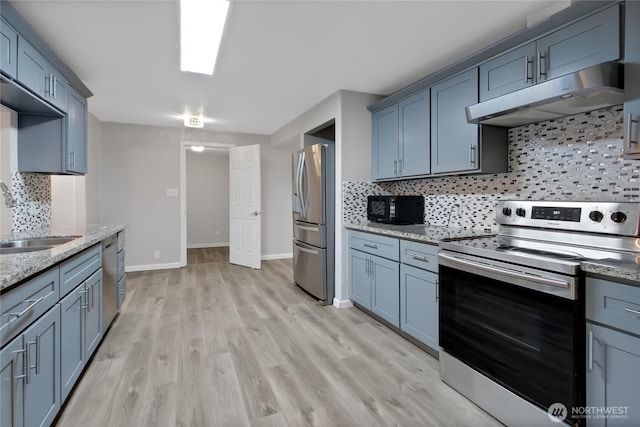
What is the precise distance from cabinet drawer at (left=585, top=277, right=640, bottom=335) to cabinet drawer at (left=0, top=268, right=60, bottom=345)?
2276 mm

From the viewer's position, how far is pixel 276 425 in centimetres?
166

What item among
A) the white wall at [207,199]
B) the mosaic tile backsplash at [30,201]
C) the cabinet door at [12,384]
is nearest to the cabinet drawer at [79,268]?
the cabinet door at [12,384]

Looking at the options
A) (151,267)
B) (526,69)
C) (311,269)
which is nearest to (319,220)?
(311,269)

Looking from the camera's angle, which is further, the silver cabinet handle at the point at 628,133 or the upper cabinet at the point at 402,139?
the upper cabinet at the point at 402,139

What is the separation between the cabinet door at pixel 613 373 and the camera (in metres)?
1.22

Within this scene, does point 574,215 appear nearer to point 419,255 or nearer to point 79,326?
point 419,255

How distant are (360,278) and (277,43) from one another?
7.28ft

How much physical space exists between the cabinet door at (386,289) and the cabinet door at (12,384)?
2288mm

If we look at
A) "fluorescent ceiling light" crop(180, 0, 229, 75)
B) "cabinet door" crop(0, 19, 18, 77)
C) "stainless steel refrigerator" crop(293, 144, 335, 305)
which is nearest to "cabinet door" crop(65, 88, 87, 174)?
"cabinet door" crop(0, 19, 18, 77)

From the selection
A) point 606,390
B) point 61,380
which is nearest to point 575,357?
point 606,390

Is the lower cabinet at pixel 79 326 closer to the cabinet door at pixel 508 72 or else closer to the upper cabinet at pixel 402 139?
the upper cabinet at pixel 402 139

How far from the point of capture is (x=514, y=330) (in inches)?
63.4

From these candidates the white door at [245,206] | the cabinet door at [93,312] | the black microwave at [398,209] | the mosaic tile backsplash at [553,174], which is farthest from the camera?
the white door at [245,206]

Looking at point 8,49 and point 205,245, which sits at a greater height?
point 8,49
